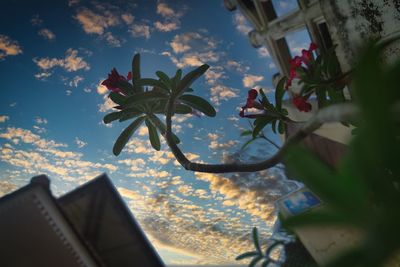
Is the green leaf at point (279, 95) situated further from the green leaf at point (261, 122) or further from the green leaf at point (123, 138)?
the green leaf at point (123, 138)

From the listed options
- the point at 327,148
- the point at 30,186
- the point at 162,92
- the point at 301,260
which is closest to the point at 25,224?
the point at 30,186

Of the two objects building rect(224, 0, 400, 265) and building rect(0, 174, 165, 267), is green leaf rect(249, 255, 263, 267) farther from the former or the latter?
building rect(0, 174, 165, 267)

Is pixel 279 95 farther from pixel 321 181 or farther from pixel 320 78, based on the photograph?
pixel 321 181

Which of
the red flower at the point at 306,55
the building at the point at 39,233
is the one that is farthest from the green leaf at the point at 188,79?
the building at the point at 39,233

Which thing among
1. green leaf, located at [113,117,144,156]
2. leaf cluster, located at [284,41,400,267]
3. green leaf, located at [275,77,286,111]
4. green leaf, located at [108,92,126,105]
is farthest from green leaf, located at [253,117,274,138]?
leaf cluster, located at [284,41,400,267]

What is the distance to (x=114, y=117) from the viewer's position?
3258 millimetres

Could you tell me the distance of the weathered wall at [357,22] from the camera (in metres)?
2.62

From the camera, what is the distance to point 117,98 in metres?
3.17

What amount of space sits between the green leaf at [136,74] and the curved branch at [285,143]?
0.61 meters

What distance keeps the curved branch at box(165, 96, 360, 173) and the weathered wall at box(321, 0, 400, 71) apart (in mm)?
1668

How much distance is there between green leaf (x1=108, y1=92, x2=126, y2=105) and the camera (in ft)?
10.4

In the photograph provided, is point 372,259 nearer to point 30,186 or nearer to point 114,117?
point 114,117

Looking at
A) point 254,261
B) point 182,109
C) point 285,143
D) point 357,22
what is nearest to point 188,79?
point 182,109

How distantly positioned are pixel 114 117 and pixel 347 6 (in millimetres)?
2653
